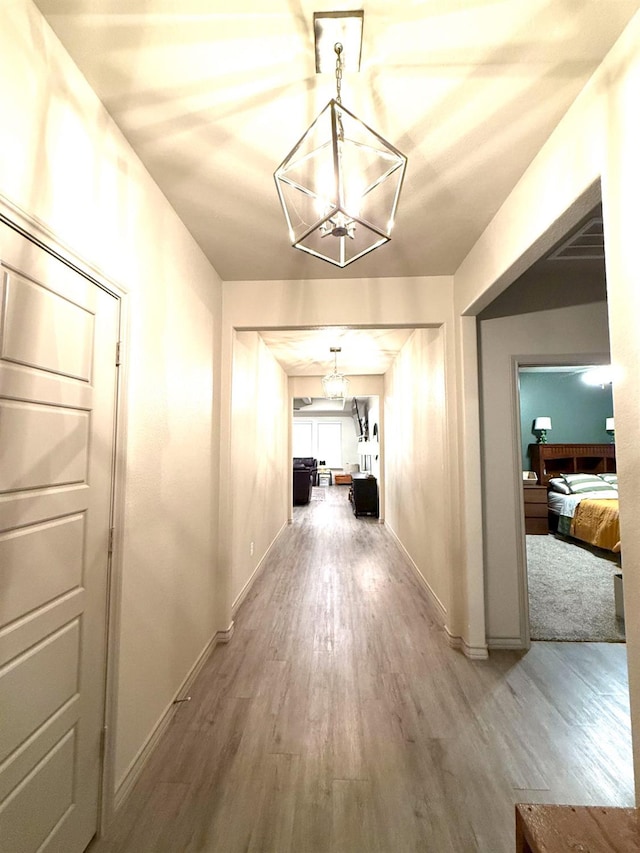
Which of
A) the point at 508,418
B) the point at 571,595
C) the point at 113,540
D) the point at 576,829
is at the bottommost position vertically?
the point at 571,595

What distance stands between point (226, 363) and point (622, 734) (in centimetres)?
308

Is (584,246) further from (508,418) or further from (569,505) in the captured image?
(569,505)

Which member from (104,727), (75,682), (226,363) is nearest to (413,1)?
(226,363)

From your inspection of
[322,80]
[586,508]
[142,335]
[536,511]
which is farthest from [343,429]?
[322,80]

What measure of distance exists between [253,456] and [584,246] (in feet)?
10.4

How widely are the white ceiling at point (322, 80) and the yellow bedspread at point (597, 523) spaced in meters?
4.55

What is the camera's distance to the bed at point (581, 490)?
469cm

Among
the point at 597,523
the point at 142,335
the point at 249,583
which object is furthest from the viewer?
the point at 597,523

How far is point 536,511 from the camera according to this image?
5660 mm

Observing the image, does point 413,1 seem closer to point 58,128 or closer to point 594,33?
point 594,33

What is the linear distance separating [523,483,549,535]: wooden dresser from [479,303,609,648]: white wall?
3595 millimetres

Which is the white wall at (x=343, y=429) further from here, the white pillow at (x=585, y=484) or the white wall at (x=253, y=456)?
the white pillow at (x=585, y=484)

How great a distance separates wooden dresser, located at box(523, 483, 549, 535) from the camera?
18.5 ft

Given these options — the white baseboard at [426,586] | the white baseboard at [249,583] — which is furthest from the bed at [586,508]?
the white baseboard at [249,583]
